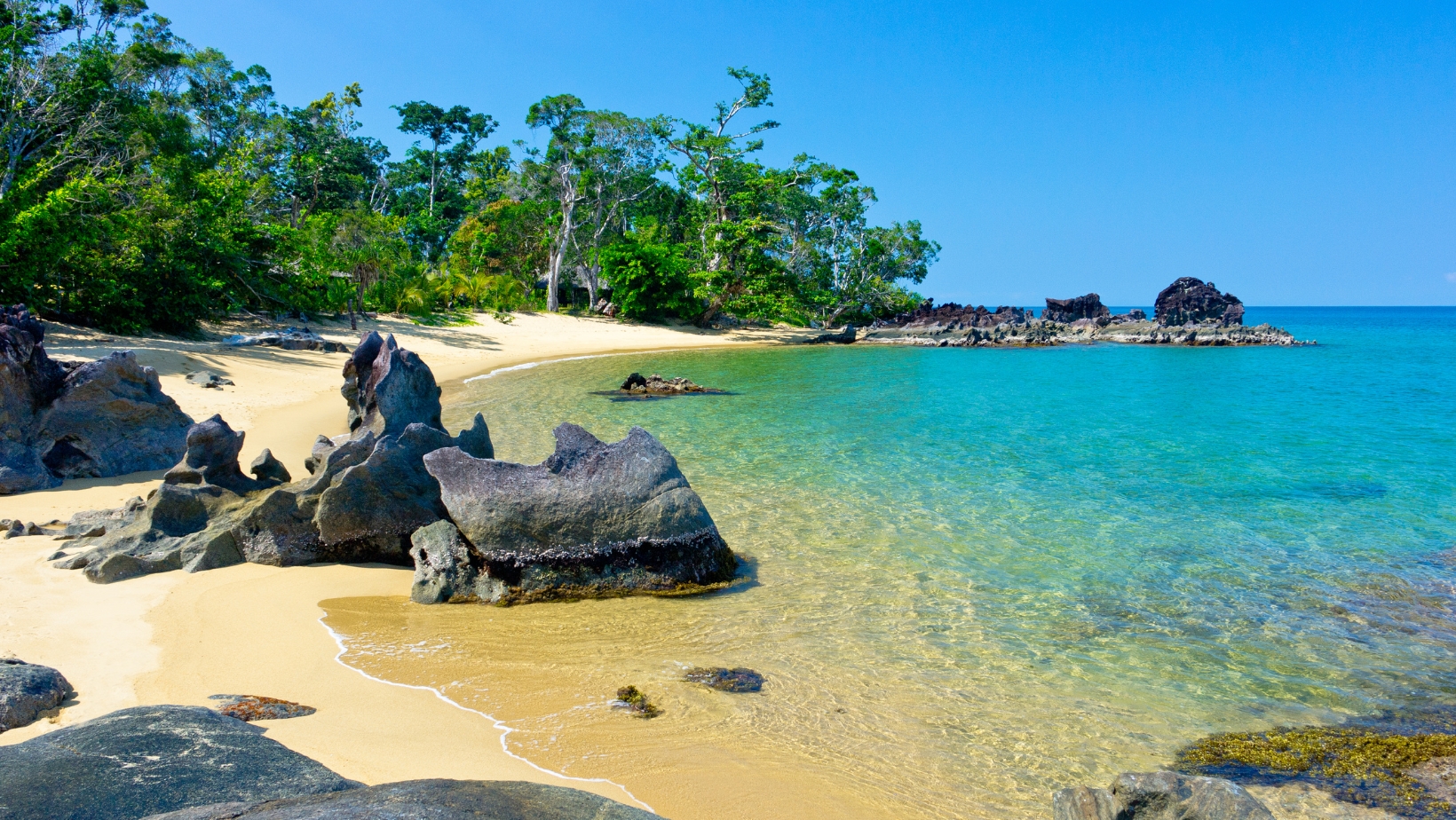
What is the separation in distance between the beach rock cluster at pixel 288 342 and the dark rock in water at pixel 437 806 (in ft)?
71.5

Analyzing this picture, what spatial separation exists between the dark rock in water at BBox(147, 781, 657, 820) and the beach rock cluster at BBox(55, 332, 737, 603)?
4290mm

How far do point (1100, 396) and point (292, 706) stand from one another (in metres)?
25.0

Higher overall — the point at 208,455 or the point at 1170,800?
the point at 208,455

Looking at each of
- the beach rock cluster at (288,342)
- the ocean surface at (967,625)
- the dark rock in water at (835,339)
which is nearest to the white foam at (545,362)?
the beach rock cluster at (288,342)

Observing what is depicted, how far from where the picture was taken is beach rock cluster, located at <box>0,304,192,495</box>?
9.48 metres

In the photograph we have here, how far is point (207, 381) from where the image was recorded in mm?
16234

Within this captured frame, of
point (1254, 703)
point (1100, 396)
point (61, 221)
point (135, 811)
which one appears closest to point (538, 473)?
point (135, 811)

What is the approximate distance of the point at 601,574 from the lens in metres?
7.19

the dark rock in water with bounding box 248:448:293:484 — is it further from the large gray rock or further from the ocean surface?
the large gray rock

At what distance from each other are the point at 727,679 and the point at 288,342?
68.3 ft

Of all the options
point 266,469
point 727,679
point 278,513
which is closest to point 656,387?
point 266,469

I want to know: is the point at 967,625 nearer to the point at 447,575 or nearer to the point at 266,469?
the point at 447,575

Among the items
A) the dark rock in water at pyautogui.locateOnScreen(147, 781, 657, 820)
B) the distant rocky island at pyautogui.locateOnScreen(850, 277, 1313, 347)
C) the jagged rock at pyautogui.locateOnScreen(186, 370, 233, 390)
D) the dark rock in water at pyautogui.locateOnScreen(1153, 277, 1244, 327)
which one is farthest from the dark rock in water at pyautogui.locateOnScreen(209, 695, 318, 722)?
the dark rock in water at pyautogui.locateOnScreen(1153, 277, 1244, 327)

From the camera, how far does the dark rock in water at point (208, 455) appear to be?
7.87 meters
